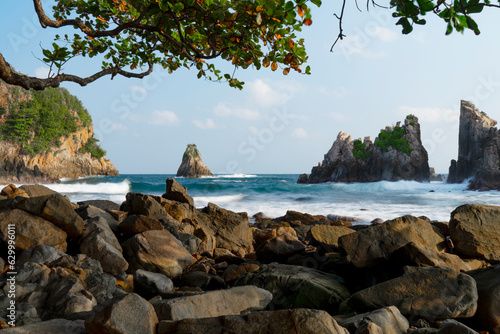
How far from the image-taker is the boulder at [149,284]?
14.4 ft

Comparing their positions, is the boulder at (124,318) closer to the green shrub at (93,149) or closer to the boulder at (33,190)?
the boulder at (33,190)

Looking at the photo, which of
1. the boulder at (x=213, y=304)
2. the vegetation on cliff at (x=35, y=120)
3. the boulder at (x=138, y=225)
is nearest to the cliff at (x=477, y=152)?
the boulder at (x=138, y=225)

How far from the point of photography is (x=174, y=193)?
8.73m

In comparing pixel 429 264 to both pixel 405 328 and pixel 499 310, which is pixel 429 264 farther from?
pixel 405 328

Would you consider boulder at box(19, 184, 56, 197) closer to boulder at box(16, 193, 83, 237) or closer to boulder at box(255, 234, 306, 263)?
boulder at box(16, 193, 83, 237)

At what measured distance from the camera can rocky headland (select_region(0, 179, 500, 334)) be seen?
2.42m

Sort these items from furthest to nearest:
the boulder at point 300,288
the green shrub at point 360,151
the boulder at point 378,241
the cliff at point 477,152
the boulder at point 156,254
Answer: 1. the green shrub at point 360,151
2. the cliff at point 477,152
3. the boulder at point 156,254
4. the boulder at point 378,241
5. the boulder at point 300,288

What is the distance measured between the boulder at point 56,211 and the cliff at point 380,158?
58.8m

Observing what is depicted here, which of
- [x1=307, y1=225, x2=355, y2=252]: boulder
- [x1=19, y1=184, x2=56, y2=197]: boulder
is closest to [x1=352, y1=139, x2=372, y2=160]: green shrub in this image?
[x1=307, y1=225, x2=355, y2=252]: boulder

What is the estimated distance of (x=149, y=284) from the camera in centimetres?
442

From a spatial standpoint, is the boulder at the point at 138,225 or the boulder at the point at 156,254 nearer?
the boulder at the point at 156,254

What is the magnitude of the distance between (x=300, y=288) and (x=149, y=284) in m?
2.01

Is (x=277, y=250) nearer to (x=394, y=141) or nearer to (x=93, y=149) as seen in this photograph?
(x=394, y=141)

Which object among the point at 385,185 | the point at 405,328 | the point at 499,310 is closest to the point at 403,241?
the point at 499,310
